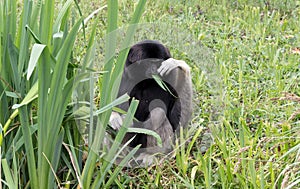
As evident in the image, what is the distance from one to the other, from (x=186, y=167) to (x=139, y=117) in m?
0.43

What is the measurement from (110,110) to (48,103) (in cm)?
28

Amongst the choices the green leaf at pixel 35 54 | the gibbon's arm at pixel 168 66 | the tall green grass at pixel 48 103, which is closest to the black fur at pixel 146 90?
the gibbon's arm at pixel 168 66

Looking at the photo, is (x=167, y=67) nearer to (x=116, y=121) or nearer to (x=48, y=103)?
(x=116, y=121)

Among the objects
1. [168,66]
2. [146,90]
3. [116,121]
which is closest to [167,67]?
[168,66]

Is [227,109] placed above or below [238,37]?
below

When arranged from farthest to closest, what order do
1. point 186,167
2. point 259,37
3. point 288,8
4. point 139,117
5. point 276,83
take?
point 288,8, point 259,37, point 276,83, point 139,117, point 186,167

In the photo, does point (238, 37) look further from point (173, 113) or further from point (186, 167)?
point (186, 167)

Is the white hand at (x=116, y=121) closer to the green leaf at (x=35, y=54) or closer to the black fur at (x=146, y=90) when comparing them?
the black fur at (x=146, y=90)

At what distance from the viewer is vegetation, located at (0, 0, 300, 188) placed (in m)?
2.32

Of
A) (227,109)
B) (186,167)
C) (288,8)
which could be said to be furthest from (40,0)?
(288,8)

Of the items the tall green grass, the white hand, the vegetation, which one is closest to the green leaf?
the vegetation

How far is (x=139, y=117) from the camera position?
310cm

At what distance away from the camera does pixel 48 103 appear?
89.4 inches

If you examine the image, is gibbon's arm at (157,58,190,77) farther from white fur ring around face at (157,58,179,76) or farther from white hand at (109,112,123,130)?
white hand at (109,112,123,130)
